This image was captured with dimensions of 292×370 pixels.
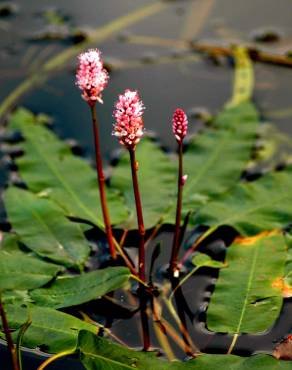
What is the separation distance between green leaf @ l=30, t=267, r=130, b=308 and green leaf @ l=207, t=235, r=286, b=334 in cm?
19

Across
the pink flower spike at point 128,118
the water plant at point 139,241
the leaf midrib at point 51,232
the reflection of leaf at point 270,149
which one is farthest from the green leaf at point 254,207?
the pink flower spike at point 128,118

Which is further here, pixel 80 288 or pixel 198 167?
pixel 198 167

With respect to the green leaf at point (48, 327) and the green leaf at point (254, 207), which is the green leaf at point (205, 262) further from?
the green leaf at point (48, 327)

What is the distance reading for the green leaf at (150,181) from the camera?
61.5 inches

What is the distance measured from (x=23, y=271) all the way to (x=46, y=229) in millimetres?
155

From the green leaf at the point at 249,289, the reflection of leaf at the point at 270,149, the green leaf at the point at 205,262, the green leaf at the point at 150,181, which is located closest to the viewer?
the green leaf at the point at 249,289

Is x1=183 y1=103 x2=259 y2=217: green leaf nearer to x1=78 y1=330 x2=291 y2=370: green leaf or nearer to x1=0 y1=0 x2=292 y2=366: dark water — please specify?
x1=0 y1=0 x2=292 y2=366: dark water

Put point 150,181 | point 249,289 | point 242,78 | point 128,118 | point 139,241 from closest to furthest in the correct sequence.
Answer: point 128,118, point 249,289, point 139,241, point 150,181, point 242,78

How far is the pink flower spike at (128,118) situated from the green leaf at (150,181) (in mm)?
372

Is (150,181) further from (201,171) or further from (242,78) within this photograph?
(242,78)

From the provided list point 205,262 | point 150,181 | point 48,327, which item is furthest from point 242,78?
point 48,327

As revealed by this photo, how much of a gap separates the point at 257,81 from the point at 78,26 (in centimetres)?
69

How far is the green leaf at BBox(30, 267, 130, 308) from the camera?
1292 millimetres

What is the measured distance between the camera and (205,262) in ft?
4.65
